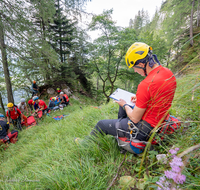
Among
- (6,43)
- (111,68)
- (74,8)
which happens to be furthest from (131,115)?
(111,68)

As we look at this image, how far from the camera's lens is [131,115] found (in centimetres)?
142

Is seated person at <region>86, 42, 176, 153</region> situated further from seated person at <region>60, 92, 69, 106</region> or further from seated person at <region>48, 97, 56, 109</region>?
seated person at <region>60, 92, 69, 106</region>

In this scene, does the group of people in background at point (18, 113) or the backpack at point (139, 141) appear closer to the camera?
the backpack at point (139, 141)

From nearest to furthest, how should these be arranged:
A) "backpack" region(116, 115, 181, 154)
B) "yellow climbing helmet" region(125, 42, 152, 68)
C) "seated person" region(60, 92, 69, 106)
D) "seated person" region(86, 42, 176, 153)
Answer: "seated person" region(86, 42, 176, 153) → "backpack" region(116, 115, 181, 154) → "yellow climbing helmet" region(125, 42, 152, 68) → "seated person" region(60, 92, 69, 106)

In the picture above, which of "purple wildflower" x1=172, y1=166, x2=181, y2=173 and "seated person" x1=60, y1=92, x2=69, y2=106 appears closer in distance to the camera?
"purple wildflower" x1=172, y1=166, x2=181, y2=173

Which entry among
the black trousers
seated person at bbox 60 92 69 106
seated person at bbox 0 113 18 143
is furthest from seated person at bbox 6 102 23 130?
the black trousers

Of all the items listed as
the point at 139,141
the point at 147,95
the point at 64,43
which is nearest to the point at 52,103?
the point at 64,43

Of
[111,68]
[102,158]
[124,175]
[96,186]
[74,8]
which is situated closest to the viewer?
[96,186]

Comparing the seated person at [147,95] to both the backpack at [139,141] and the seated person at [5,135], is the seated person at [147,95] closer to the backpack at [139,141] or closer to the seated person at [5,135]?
the backpack at [139,141]

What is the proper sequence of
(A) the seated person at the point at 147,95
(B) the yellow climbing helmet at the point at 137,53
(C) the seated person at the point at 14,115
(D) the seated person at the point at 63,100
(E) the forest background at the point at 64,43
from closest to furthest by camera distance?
(A) the seated person at the point at 147,95 < (B) the yellow climbing helmet at the point at 137,53 < (E) the forest background at the point at 64,43 < (C) the seated person at the point at 14,115 < (D) the seated person at the point at 63,100

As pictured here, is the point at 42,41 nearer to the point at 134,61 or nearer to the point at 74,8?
the point at 74,8

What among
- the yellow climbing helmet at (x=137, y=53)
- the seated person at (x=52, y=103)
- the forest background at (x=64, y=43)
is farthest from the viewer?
the seated person at (x=52, y=103)

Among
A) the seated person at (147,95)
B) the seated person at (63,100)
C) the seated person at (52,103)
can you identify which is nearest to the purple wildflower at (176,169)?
the seated person at (147,95)

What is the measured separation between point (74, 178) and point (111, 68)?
445 inches
